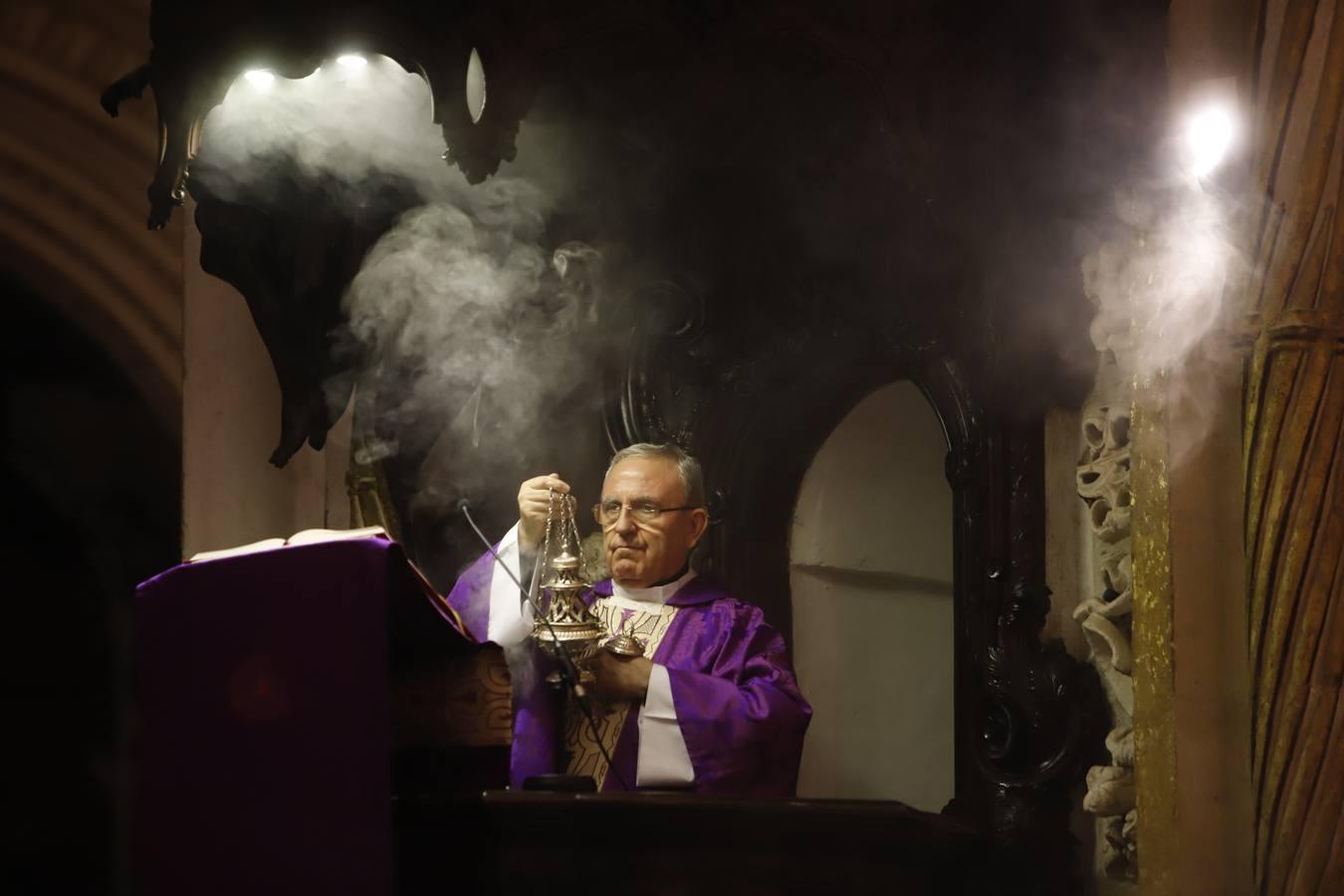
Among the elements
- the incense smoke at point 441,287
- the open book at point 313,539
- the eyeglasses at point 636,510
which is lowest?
the open book at point 313,539

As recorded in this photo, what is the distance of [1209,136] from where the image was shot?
368 cm

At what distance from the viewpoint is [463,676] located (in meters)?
3.06

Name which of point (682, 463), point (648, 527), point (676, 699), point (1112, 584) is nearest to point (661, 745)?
point (676, 699)

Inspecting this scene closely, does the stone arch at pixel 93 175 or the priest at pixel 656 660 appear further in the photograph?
the stone arch at pixel 93 175

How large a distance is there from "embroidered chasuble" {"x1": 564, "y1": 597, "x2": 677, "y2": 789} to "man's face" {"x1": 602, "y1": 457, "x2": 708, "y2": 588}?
0.39 ft

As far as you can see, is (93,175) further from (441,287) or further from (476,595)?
(476,595)

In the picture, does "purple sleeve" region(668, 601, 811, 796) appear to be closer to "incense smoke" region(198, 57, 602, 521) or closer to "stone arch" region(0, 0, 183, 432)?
"incense smoke" region(198, 57, 602, 521)

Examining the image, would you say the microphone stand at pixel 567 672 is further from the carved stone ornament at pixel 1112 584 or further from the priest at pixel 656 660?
the carved stone ornament at pixel 1112 584

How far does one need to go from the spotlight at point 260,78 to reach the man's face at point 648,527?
157 centimetres

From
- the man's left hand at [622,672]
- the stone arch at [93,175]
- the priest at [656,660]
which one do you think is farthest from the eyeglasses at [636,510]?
the stone arch at [93,175]

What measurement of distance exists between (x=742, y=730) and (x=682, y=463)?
0.90 metres

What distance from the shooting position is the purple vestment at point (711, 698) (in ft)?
14.4

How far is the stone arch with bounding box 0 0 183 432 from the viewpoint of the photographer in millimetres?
5898

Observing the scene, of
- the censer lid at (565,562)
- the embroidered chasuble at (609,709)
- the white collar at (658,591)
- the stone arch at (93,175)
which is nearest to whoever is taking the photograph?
the censer lid at (565,562)
